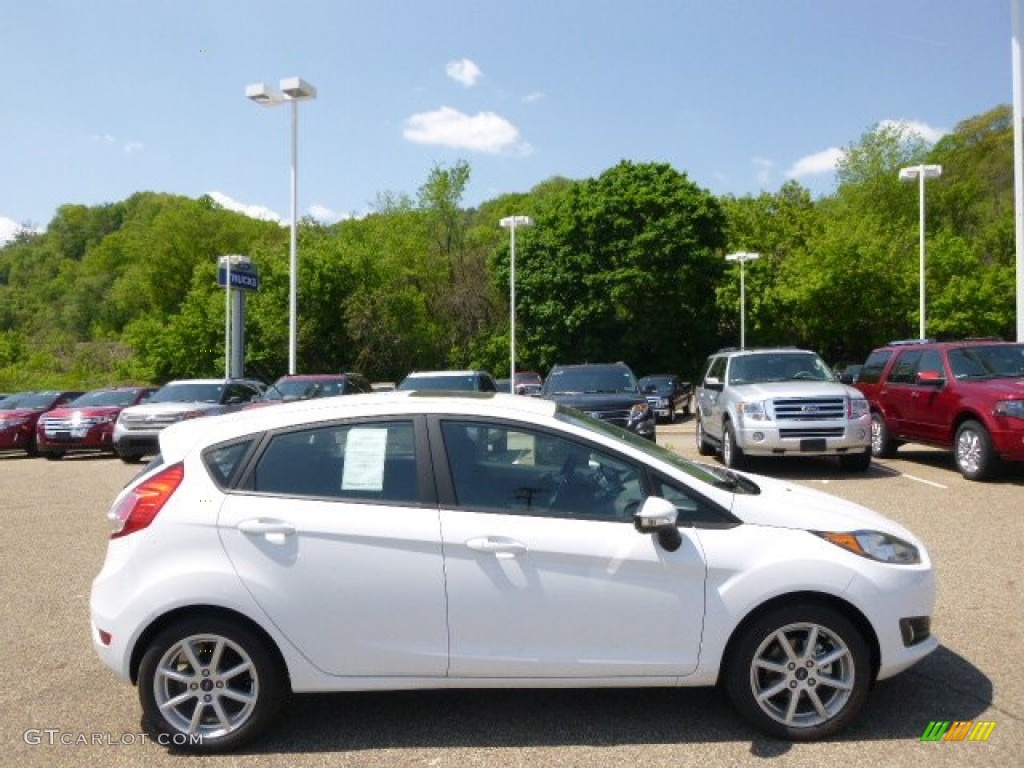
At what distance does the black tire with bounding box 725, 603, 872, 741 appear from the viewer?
3.89 metres

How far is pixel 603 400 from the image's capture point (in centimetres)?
1455

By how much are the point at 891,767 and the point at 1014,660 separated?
1708 mm

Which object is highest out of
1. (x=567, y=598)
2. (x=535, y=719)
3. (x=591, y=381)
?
(x=591, y=381)

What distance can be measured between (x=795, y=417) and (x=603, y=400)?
10.9 ft

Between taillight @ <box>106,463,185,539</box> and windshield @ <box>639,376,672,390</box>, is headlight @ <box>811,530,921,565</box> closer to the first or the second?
taillight @ <box>106,463,185,539</box>

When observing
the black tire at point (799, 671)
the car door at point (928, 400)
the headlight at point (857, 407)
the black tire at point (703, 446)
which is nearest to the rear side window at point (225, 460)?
the black tire at point (799, 671)

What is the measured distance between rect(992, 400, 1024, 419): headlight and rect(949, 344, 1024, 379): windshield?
96 cm

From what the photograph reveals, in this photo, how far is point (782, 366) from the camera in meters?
13.8

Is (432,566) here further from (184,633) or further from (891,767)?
(891,767)

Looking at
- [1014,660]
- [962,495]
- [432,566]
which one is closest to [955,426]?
[962,495]

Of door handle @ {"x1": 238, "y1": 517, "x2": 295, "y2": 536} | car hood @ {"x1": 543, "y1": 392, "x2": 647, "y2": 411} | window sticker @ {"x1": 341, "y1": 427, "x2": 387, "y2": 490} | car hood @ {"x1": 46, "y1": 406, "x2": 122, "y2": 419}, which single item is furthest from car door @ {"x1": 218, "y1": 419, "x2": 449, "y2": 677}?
car hood @ {"x1": 46, "y1": 406, "x2": 122, "y2": 419}

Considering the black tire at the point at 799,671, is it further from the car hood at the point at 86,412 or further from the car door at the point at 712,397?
the car hood at the point at 86,412

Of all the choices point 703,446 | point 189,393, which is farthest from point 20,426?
point 703,446

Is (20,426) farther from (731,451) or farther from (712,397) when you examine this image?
A: (731,451)
